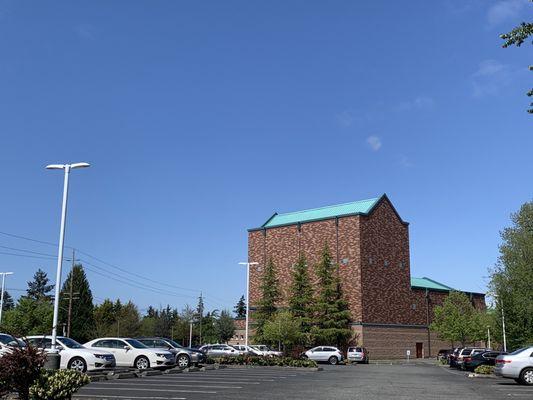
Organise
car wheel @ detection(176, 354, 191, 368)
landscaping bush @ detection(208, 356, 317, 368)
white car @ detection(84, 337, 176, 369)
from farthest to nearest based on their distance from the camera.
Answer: landscaping bush @ detection(208, 356, 317, 368) < car wheel @ detection(176, 354, 191, 368) < white car @ detection(84, 337, 176, 369)

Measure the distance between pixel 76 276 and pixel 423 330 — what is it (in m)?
44.6

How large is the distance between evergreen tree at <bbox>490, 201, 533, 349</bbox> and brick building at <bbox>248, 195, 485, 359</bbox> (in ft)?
54.7

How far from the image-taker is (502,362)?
21312 mm

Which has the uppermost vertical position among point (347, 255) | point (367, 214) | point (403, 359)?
point (367, 214)

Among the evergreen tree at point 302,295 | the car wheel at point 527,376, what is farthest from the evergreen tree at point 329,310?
the car wheel at point 527,376

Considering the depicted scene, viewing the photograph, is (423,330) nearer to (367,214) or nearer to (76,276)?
(367,214)

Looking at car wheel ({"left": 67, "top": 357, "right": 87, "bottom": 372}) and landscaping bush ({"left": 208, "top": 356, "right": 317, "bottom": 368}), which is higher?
car wheel ({"left": 67, "top": 357, "right": 87, "bottom": 372})

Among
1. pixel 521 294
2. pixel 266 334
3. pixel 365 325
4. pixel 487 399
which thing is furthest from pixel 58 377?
pixel 365 325

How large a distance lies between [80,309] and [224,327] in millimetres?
28204

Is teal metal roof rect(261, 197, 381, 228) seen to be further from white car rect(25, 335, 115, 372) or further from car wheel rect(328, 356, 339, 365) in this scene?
white car rect(25, 335, 115, 372)

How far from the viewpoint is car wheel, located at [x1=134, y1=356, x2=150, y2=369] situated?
85.7 feet

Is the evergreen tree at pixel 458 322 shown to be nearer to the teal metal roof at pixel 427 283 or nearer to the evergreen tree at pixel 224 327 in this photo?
the teal metal roof at pixel 427 283

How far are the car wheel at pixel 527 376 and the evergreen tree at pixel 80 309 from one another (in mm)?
58681

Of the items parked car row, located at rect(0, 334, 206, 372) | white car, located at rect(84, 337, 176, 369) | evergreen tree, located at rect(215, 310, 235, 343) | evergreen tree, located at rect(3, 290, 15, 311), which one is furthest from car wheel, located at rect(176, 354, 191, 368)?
evergreen tree, located at rect(3, 290, 15, 311)
